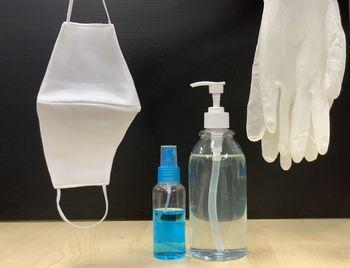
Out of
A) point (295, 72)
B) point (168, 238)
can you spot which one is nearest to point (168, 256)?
point (168, 238)

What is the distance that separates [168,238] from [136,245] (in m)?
0.09

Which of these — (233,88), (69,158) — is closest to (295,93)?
(233,88)

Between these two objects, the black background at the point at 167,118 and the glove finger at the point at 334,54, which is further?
the black background at the point at 167,118

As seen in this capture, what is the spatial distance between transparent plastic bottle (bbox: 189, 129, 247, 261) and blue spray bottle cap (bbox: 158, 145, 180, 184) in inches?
2.2

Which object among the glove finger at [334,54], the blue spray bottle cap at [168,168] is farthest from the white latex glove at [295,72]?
the blue spray bottle cap at [168,168]

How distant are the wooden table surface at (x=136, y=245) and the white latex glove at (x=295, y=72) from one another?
0.48 ft

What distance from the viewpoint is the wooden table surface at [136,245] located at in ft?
2.14

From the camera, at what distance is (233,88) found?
3.13ft

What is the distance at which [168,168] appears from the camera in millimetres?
674

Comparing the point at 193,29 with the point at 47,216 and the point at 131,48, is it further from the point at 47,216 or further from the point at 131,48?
the point at 47,216

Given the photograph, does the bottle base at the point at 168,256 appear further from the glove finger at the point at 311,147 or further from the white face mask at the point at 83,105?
the glove finger at the point at 311,147

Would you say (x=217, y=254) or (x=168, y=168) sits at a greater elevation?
(x=168, y=168)

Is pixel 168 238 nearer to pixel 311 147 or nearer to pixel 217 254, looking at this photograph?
pixel 217 254

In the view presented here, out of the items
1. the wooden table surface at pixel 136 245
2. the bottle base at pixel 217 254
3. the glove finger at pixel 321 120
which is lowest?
the wooden table surface at pixel 136 245
